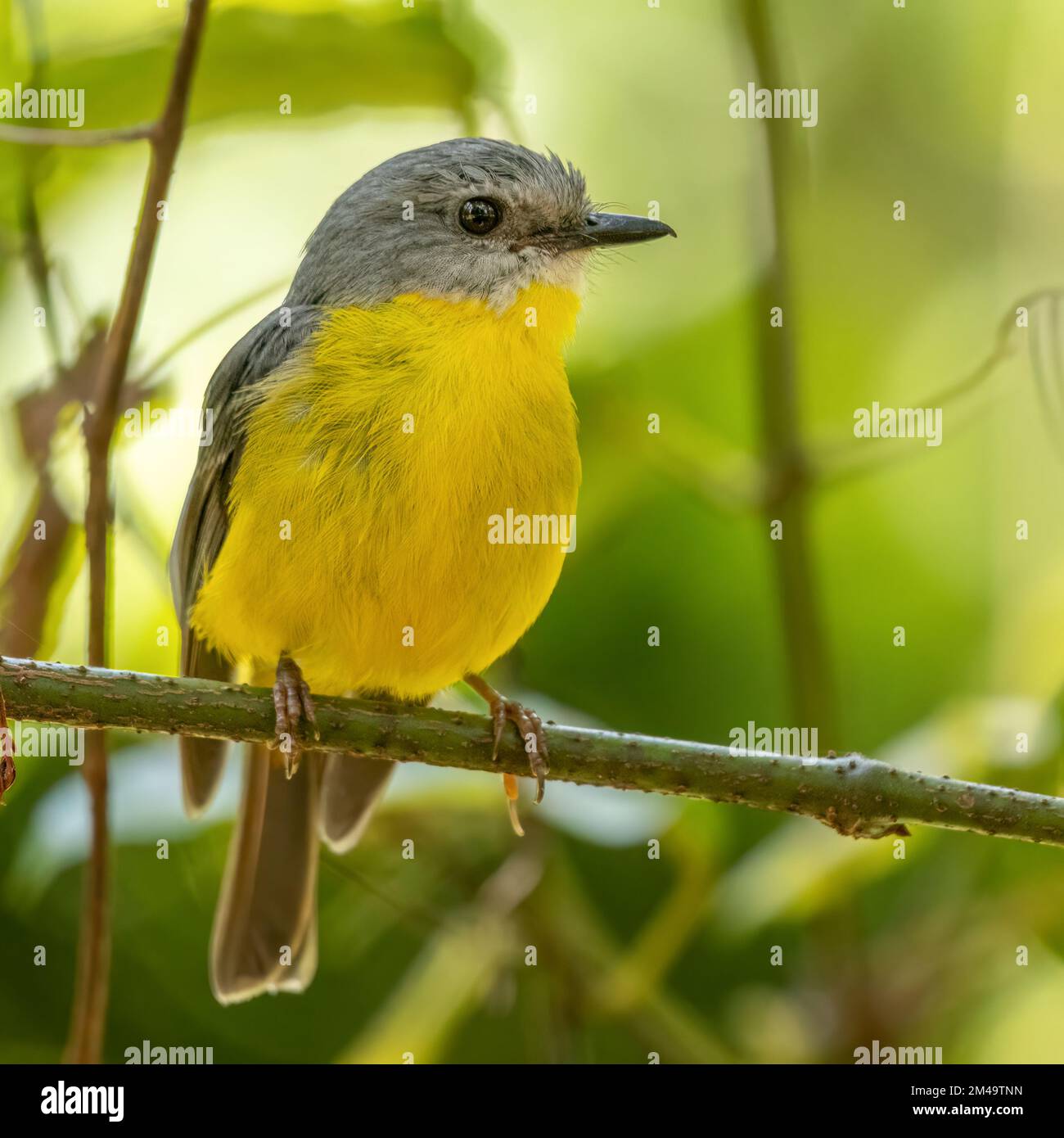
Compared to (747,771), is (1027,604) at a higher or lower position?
higher

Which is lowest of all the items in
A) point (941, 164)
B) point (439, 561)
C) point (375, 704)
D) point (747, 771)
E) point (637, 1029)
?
point (637, 1029)

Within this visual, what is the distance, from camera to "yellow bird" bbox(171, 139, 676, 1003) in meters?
3.32

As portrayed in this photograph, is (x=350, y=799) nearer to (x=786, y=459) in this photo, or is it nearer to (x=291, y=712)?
(x=291, y=712)

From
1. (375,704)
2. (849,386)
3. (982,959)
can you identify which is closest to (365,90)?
(375,704)

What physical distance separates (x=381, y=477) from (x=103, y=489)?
667 mm

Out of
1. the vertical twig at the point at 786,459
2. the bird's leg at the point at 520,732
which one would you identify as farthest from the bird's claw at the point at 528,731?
the vertical twig at the point at 786,459

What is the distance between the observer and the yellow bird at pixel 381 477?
3.32 meters

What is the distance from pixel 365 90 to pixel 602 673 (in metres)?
1.83

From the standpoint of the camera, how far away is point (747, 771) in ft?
8.52
